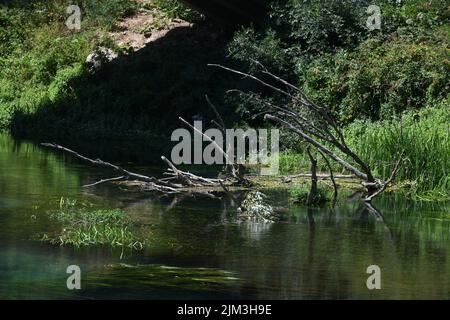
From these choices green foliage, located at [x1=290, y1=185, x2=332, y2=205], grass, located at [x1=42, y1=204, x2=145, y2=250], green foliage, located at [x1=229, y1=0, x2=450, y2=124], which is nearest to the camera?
grass, located at [x1=42, y1=204, x2=145, y2=250]

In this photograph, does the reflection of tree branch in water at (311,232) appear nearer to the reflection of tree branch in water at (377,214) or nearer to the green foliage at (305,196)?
the green foliage at (305,196)

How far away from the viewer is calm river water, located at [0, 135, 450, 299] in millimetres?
10523

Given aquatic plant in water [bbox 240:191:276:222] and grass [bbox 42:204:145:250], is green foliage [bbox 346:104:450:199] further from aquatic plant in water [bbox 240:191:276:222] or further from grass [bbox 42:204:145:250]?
grass [bbox 42:204:145:250]

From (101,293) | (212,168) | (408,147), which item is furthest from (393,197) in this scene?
(101,293)

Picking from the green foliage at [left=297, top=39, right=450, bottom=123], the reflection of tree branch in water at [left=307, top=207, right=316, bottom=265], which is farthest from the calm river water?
the green foliage at [left=297, top=39, right=450, bottom=123]

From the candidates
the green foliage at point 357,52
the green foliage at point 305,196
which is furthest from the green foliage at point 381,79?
the green foliage at point 305,196

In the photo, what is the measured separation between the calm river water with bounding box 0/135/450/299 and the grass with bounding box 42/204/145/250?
0.75 feet

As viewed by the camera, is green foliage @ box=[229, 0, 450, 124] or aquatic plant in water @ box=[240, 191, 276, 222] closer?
aquatic plant in water @ box=[240, 191, 276, 222]

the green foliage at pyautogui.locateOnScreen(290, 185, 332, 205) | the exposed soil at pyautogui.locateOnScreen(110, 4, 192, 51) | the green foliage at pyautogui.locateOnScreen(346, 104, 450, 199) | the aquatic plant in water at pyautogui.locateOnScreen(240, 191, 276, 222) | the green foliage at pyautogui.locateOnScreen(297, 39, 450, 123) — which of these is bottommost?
the aquatic plant in water at pyautogui.locateOnScreen(240, 191, 276, 222)

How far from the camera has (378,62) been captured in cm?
2433
